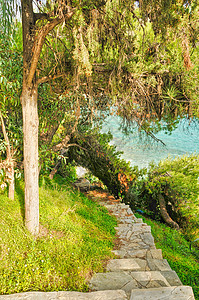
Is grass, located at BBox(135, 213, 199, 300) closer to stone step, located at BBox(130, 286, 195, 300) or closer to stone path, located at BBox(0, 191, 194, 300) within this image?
stone path, located at BBox(0, 191, 194, 300)

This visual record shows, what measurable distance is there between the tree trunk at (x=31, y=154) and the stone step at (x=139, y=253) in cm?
153

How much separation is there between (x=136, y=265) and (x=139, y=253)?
57cm

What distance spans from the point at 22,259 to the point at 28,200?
2.88 ft

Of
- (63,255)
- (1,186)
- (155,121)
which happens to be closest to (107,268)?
(63,255)

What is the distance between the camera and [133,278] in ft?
10.4

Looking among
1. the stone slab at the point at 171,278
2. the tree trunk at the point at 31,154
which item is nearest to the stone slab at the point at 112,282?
the stone slab at the point at 171,278

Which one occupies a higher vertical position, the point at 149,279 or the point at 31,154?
the point at 31,154

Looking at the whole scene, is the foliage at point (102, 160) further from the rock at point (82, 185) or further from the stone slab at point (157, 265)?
the stone slab at point (157, 265)

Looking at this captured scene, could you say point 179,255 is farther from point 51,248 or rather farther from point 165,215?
point 51,248

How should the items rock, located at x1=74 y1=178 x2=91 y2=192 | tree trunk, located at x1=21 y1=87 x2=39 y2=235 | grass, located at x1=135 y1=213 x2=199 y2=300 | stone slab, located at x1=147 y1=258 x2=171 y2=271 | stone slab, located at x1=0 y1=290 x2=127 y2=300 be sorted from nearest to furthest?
1. stone slab, located at x1=0 y1=290 x2=127 y2=300
2. tree trunk, located at x1=21 y1=87 x2=39 y2=235
3. stone slab, located at x1=147 y1=258 x2=171 y2=271
4. grass, located at x1=135 y1=213 x2=199 y2=300
5. rock, located at x1=74 y1=178 x2=91 y2=192

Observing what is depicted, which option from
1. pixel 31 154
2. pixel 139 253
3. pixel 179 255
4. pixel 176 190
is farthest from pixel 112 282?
pixel 176 190

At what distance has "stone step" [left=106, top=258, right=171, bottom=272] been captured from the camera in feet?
11.3

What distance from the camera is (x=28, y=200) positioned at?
364 cm

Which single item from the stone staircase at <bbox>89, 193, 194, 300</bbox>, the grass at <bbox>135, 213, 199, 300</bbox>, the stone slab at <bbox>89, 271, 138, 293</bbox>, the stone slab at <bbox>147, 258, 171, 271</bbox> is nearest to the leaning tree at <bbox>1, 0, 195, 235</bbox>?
the stone slab at <bbox>89, 271, 138, 293</bbox>
